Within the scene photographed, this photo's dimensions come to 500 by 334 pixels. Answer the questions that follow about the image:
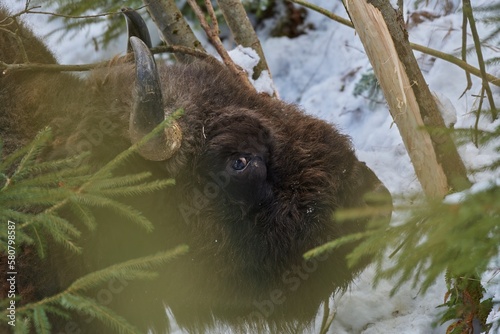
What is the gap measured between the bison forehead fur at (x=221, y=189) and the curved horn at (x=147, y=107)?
0.59 ft

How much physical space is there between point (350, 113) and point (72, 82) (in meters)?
3.33

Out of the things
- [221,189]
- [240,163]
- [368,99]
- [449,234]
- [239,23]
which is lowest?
[221,189]

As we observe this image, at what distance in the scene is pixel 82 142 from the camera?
3.72 m

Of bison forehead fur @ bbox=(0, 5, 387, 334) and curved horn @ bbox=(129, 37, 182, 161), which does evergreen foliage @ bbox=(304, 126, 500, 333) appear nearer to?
bison forehead fur @ bbox=(0, 5, 387, 334)

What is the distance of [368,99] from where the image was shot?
6.82 meters

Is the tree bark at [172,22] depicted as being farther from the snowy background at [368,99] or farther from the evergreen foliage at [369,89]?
the evergreen foliage at [369,89]

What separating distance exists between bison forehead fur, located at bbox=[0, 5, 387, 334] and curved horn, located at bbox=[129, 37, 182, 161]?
0.59 ft

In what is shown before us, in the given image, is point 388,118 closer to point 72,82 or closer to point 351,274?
point 351,274

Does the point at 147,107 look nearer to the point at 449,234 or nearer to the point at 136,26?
the point at 136,26

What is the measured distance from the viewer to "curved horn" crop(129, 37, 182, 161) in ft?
11.4

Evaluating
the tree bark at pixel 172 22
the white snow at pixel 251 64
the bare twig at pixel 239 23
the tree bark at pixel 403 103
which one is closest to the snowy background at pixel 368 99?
the tree bark at pixel 403 103

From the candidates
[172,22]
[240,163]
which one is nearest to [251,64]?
[172,22]

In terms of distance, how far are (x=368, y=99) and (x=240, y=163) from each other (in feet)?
10.8

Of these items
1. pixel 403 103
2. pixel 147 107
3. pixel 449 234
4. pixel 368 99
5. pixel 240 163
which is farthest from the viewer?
pixel 368 99
